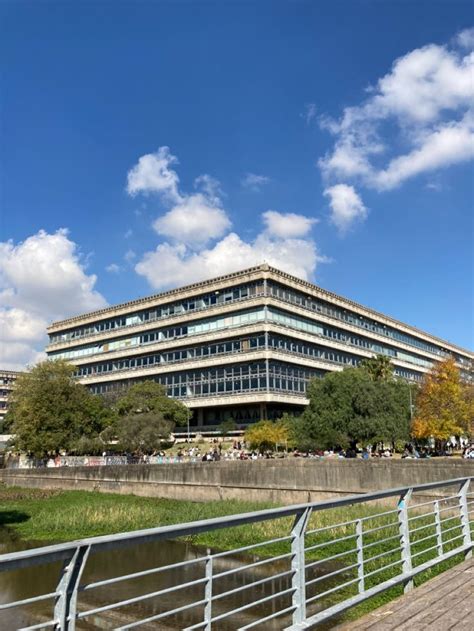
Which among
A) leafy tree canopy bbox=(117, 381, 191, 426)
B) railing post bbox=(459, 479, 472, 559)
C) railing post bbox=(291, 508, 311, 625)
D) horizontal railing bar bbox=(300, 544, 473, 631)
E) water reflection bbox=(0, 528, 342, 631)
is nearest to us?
horizontal railing bar bbox=(300, 544, 473, 631)

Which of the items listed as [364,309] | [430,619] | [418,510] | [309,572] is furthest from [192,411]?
[430,619]

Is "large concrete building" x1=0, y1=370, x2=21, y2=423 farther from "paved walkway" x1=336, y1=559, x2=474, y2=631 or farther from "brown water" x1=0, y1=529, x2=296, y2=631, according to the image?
"paved walkway" x1=336, y1=559, x2=474, y2=631

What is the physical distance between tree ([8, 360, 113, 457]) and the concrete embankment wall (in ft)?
25.5

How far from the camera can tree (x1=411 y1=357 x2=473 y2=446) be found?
4838cm

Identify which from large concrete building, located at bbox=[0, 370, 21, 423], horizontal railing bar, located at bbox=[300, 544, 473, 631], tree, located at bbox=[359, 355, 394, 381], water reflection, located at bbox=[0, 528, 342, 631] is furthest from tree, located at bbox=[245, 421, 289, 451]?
large concrete building, located at bbox=[0, 370, 21, 423]

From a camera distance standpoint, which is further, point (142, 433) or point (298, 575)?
point (142, 433)

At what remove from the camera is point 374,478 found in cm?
2861

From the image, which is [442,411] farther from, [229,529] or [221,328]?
[229,529]

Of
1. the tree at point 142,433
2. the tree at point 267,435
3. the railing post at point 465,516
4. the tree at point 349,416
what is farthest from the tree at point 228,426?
the railing post at point 465,516

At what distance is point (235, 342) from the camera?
7075 cm

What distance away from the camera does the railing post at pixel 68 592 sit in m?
3.48

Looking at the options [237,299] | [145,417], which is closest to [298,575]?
[145,417]

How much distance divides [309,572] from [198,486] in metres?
21.3

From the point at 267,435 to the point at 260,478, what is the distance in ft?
65.1
